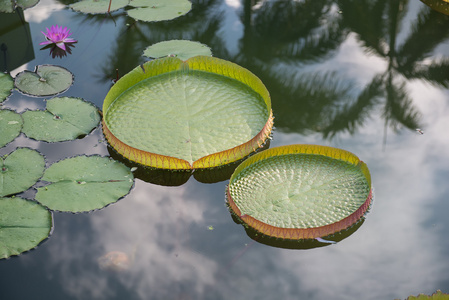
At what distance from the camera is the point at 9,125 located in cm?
312

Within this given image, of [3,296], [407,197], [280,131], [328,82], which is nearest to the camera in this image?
[3,296]

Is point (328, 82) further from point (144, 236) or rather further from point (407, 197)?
point (144, 236)

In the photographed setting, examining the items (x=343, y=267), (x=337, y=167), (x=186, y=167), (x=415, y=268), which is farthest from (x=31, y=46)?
(x=415, y=268)

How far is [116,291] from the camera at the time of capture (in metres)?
2.37

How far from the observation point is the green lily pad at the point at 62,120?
10.2ft

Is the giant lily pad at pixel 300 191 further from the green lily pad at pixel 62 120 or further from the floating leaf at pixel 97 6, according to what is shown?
the floating leaf at pixel 97 6

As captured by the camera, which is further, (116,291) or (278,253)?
(278,253)

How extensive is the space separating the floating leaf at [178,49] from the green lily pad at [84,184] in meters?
1.14

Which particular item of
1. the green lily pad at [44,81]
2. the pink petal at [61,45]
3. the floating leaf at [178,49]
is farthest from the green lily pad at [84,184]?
the pink petal at [61,45]

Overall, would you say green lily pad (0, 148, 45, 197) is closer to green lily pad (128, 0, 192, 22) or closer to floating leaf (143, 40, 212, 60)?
floating leaf (143, 40, 212, 60)

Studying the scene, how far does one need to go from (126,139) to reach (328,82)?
1536mm

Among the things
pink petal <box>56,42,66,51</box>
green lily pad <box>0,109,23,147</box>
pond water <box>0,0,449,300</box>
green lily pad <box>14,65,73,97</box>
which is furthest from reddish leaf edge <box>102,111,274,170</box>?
pink petal <box>56,42,66,51</box>

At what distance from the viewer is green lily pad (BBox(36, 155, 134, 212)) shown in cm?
270

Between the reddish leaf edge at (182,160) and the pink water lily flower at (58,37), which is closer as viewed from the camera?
the reddish leaf edge at (182,160)
